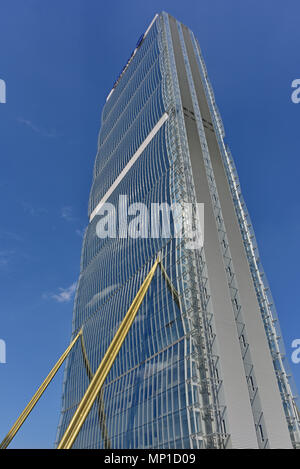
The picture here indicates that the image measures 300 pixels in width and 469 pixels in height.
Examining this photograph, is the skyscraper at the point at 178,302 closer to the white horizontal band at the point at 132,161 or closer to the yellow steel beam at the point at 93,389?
the white horizontal band at the point at 132,161

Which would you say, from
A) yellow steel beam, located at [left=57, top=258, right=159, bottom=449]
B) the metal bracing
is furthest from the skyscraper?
yellow steel beam, located at [left=57, top=258, right=159, bottom=449]

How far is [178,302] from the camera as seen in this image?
4162 centimetres

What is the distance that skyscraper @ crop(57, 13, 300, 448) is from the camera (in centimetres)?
3369

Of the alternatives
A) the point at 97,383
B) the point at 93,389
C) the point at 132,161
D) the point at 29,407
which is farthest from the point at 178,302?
the point at 132,161

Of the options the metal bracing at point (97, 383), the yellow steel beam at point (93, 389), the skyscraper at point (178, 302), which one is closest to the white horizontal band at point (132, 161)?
the skyscraper at point (178, 302)

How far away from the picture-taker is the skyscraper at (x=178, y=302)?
33688 millimetres

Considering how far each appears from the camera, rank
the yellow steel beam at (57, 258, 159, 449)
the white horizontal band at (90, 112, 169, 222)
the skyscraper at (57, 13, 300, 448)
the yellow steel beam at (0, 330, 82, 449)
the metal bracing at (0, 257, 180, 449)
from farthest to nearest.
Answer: the white horizontal band at (90, 112, 169, 222) < the yellow steel beam at (0, 330, 82, 449) < the skyscraper at (57, 13, 300, 448) < the metal bracing at (0, 257, 180, 449) < the yellow steel beam at (57, 258, 159, 449)

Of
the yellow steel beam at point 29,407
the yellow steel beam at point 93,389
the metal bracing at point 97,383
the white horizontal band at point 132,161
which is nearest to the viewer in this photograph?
the yellow steel beam at point 93,389

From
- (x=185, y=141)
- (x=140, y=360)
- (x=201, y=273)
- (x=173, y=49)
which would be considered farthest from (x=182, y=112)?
(x=140, y=360)

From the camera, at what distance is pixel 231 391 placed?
3344 cm

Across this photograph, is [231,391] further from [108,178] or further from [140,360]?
[108,178]

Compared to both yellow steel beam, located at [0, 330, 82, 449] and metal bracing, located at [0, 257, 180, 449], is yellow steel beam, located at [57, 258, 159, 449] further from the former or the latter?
yellow steel beam, located at [0, 330, 82, 449]

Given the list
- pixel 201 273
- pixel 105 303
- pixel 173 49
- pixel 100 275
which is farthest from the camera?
pixel 173 49
